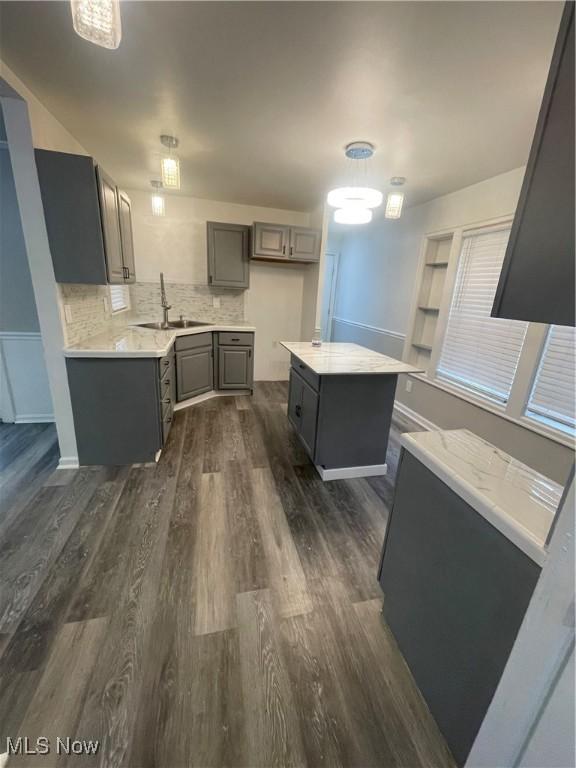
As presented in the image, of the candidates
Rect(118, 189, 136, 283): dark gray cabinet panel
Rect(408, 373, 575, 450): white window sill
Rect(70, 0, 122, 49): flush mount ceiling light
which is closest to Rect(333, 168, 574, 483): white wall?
Rect(408, 373, 575, 450): white window sill

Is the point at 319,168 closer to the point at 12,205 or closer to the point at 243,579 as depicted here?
the point at 12,205

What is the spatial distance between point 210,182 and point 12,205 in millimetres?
1760

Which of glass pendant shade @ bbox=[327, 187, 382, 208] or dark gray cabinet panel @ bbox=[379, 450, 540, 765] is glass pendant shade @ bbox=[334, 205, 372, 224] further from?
dark gray cabinet panel @ bbox=[379, 450, 540, 765]

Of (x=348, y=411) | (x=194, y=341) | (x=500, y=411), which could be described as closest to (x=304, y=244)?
(x=194, y=341)

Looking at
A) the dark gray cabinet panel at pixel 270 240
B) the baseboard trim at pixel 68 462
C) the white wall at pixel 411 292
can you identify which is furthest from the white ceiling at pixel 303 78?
the baseboard trim at pixel 68 462

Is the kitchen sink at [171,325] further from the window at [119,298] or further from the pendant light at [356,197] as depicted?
the pendant light at [356,197]

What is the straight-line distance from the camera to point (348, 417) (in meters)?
2.38

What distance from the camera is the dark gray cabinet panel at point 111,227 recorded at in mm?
2129

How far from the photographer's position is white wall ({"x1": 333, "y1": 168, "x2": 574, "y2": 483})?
2.46m

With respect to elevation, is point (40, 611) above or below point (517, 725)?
below

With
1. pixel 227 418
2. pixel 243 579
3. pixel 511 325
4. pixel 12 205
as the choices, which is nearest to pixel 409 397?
pixel 511 325

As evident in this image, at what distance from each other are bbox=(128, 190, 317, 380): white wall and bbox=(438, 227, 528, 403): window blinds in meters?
1.79

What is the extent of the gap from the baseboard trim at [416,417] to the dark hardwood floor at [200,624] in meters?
1.37

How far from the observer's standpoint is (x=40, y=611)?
1.36m
